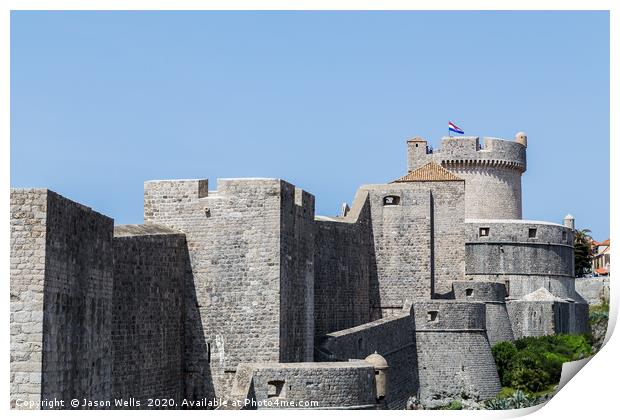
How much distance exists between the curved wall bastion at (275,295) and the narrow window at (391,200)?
26 millimetres

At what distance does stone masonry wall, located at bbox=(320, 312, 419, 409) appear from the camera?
92.9ft

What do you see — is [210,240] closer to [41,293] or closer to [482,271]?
[41,293]

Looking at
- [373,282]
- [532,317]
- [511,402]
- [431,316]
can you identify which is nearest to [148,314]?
[511,402]

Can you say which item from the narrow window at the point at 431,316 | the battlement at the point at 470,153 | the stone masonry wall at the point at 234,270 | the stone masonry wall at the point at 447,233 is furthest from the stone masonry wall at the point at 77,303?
the battlement at the point at 470,153

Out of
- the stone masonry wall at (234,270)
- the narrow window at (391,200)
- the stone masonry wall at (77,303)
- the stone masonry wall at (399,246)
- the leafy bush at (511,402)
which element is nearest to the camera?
the stone masonry wall at (77,303)

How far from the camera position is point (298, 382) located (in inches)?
831

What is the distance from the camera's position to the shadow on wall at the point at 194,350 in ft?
78.4

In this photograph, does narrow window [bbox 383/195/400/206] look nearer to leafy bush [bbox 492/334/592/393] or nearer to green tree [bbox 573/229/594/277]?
leafy bush [bbox 492/334/592/393]

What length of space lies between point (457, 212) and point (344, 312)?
586 cm

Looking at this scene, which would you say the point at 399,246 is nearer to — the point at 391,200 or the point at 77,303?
the point at 391,200

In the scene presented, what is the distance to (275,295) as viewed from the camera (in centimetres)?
2350

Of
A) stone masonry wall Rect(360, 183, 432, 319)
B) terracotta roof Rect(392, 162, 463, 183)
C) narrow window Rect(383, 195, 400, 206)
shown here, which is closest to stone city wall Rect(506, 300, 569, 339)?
terracotta roof Rect(392, 162, 463, 183)

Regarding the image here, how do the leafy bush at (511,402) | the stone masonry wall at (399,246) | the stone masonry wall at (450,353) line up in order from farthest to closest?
the stone masonry wall at (399,246) → the stone masonry wall at (450,353) → the leafy bush at (511,402)

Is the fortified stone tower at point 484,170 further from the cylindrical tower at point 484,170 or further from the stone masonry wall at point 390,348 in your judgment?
Answer: the stone masonry wall at point 390,348
